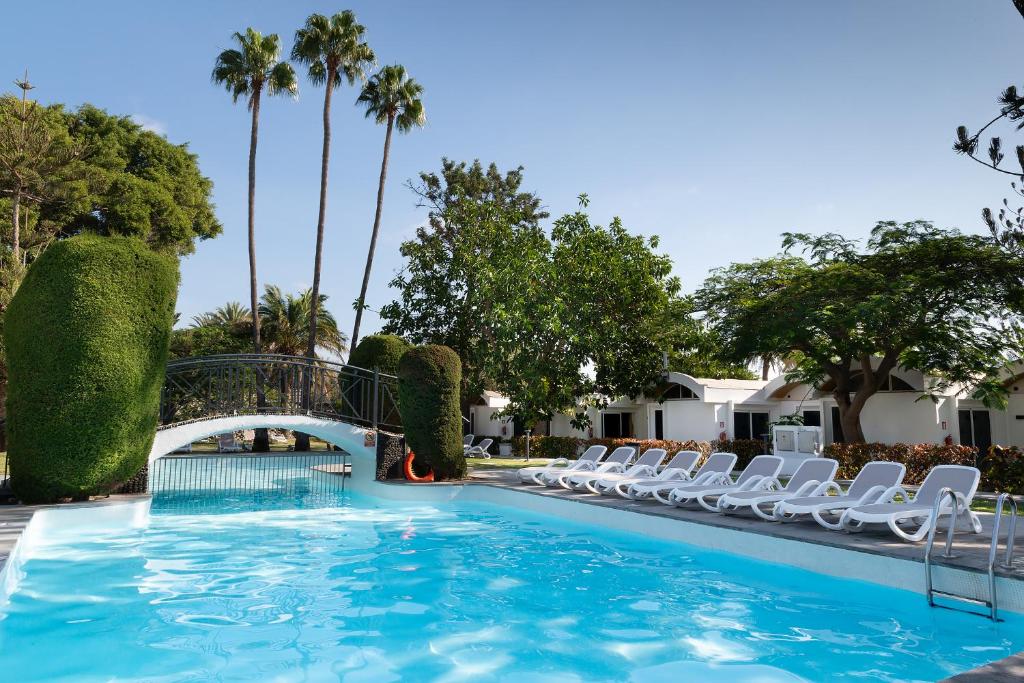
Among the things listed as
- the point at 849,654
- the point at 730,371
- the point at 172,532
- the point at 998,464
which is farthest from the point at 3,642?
the point at 730,371

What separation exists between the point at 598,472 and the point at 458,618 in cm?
876

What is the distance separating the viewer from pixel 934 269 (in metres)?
19.3

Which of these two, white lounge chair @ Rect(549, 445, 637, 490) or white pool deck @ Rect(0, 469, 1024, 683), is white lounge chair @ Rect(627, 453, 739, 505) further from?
white lounge chair @ Rect(549, 445, 637, 490)

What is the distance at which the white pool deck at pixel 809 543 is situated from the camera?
6.97 m

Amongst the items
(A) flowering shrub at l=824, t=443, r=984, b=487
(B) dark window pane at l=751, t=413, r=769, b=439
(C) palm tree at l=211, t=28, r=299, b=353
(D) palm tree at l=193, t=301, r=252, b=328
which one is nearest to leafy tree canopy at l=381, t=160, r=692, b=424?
(B) dark window pane at l=751, t=413, r=769, b=439

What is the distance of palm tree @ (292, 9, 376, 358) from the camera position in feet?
93.2

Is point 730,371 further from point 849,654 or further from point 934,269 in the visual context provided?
point 849,654

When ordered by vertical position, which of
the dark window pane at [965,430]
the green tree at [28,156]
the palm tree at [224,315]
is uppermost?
the green tree at [28,156]

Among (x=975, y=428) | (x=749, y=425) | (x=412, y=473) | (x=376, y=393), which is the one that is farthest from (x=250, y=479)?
(x=975, y=428)

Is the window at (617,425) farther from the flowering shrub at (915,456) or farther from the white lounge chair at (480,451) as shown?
the flowering shrub at (915,456)

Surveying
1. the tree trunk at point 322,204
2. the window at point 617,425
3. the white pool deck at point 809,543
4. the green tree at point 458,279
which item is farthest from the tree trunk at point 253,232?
the white pool deck at point 809,543

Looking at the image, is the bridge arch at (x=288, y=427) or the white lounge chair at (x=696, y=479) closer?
the white lounge chair at (x=696, y=479)

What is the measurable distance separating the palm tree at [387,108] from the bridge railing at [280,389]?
28.8 ft

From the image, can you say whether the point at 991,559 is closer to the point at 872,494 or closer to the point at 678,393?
the point at 872,494
